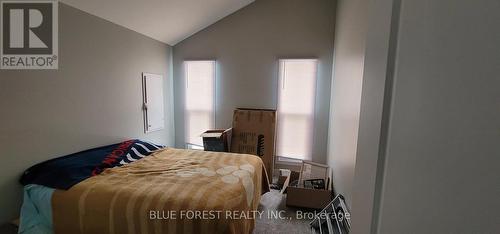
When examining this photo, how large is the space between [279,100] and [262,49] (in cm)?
86

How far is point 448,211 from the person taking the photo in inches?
14.4

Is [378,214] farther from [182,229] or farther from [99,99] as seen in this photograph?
[99,99]

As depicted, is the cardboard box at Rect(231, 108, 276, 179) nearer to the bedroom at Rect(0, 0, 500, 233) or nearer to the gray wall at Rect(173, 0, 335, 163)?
the bedroom at Rect(0, 0, 500, 233)

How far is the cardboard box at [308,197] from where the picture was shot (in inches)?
97.1

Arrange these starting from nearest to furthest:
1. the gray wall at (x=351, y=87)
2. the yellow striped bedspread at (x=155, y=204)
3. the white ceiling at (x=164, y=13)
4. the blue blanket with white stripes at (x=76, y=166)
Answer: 1. the yellow striped bedspread at (x=155, y=204)
2. the gray wall at (x=351, y=87)
3. the blue blanket with white stripes at (x=76, y=166)
4. the white ceiling at (x=164, y=13)

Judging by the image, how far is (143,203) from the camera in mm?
1581

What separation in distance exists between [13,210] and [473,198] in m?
2.90

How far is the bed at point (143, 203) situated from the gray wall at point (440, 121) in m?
1.19

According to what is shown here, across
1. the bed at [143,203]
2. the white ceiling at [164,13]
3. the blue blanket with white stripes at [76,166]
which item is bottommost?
the bed at [143,203]

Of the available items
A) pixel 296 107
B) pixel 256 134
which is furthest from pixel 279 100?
pixel 256 134

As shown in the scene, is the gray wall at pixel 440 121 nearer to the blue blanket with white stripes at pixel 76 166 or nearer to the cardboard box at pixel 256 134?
the blue blanket with white stripes at pixel 76 166

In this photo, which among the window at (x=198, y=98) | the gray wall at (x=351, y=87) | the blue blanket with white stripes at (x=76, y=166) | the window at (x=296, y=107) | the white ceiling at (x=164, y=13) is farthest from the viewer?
the window at (x=198, y=98)

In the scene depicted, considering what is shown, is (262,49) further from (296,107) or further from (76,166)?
(76,166)

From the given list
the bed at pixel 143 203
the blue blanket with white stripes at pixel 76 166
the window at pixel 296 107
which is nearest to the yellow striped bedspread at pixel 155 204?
the bed at pixel 143 203
